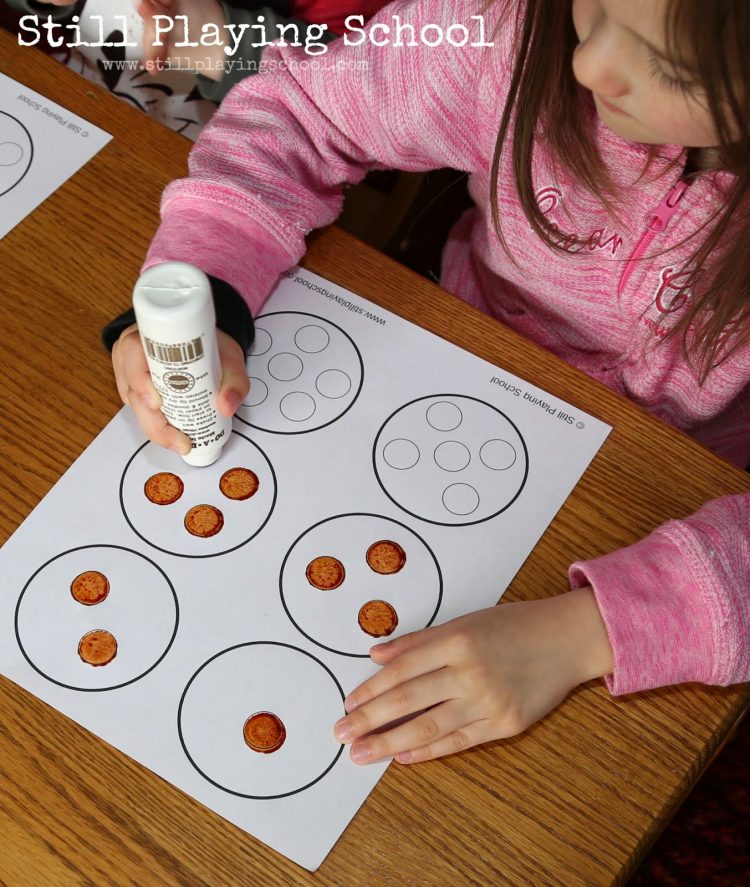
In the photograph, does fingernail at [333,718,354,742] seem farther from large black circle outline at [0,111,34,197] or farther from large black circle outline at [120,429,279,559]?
large black circle outline at [0,111,34,197]

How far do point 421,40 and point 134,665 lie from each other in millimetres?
489

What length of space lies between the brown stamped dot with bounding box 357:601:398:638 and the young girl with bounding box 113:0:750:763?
0.02 m

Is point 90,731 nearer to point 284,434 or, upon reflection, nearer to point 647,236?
point 284,434

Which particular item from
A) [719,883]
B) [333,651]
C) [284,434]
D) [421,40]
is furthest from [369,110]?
[719,883]

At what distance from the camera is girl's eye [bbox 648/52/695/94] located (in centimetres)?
51

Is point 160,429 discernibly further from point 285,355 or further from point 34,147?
point 34,147

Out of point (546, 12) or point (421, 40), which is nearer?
point (546, 12)

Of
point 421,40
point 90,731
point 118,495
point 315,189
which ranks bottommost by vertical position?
point 90,731

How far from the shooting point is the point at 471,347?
684 mm

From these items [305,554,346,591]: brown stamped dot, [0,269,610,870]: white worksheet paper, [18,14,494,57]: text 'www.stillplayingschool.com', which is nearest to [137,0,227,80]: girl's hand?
[18,14,494,57]: text 'www.stillplayingschool.com'

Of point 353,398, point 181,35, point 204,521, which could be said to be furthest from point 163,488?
point 181,35

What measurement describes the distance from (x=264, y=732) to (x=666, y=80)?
1.41 ft

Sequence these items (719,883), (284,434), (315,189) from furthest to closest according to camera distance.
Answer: (719,883) → (315,189) → (284,434)

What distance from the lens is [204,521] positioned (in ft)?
2.00
